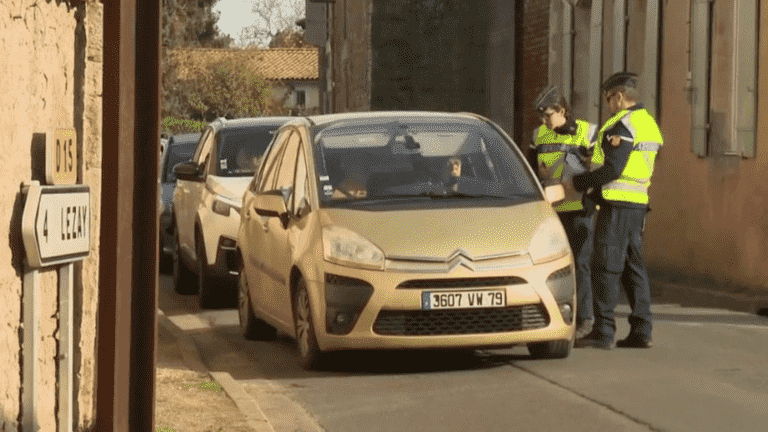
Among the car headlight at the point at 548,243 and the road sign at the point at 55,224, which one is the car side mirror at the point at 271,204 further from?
the road sign at the point at 55,224

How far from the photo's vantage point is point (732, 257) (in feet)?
56.6

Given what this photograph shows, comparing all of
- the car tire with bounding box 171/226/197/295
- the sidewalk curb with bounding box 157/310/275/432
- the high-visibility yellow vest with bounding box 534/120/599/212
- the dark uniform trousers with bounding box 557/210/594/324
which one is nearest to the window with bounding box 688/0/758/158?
A: the high-visibility yellow vest with bounding box 534/120/599/212

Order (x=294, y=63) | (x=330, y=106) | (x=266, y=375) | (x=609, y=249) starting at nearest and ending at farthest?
(x=266, y=375) → (x=609, y=249) → (x=330, y=106) → (x=294, y=63)

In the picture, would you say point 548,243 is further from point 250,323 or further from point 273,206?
point 250,323

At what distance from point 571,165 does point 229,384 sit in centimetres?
356

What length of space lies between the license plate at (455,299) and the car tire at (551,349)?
0.85 m

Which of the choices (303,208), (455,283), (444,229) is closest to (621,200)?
(444,229)

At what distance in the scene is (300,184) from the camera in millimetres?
11094

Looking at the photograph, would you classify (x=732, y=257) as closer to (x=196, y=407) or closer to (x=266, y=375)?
(x=266, y=375)

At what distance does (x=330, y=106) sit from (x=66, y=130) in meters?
42.3

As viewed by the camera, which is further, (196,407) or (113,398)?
(196,407)

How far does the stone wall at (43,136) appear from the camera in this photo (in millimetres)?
4273

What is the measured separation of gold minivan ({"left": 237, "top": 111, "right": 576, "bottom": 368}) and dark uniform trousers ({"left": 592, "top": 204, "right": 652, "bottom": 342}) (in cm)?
54

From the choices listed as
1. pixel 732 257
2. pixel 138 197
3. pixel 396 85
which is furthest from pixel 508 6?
pixel 138 197
